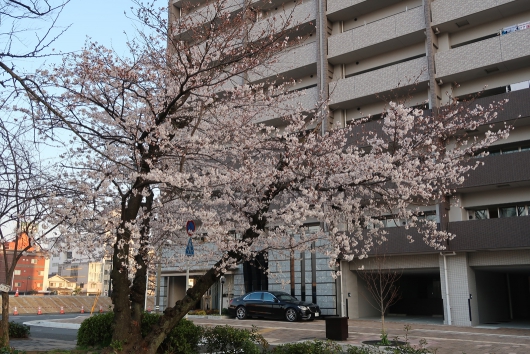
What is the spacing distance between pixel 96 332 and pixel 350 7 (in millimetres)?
22093

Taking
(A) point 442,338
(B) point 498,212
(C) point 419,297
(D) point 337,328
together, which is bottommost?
(A) point 442,338

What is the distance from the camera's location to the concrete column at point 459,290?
2089 centimetres

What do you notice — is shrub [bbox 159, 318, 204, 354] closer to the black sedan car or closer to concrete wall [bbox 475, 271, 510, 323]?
the black sedan car

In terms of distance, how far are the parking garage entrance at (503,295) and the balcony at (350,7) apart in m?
15.2

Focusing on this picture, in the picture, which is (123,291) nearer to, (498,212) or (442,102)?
(498,212)

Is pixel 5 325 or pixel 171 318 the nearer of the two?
pixel 171 318

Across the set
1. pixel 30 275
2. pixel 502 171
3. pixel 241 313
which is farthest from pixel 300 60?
pixel 30 275

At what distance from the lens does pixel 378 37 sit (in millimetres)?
25125

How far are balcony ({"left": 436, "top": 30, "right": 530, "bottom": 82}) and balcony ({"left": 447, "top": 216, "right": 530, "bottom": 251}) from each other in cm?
710

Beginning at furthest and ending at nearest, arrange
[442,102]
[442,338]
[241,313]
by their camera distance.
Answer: [241,313] → [442,102] → [442,338]

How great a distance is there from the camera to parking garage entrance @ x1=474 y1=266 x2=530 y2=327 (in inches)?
885

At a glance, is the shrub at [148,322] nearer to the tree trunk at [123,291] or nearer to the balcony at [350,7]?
the tree trunk at [123,291]

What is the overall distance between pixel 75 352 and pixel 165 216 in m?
4.15

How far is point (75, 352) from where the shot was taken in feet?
32.3
